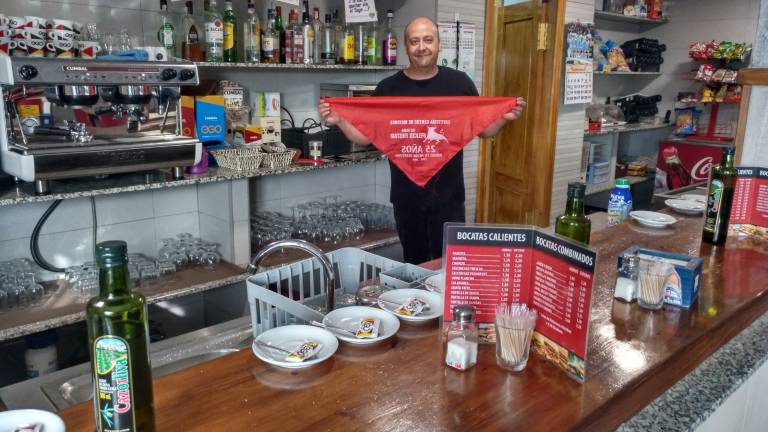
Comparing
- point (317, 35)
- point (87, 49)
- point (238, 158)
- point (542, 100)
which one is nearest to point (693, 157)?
point (542, 100)

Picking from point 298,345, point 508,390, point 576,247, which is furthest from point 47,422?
point 576,247

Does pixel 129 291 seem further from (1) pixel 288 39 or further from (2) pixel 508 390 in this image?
(1) pixel 288 39

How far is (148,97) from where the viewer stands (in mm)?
2514

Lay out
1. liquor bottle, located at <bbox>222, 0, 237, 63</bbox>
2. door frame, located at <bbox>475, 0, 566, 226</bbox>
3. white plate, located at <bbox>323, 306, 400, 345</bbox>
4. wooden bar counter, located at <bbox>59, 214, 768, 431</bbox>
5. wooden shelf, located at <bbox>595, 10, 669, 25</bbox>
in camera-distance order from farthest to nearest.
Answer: wooden shelf, located at <bbox>595, 10, 669, 25</bbox> < door frame, located at <bbox>475, 0, 566, 226</bbox> < liquor bottle, located at <bbox>222, 0, 237, 63</bbox> < white plate, located at <bbox>323, 306, 400, 345</bbox> < wooden bar counter, located at <bbox>59, 214, 768, 431</bbox>

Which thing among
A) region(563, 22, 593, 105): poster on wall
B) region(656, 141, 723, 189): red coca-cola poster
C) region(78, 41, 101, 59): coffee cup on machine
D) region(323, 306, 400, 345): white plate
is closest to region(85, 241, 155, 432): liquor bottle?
region(323, 306, 400, 345): white plate

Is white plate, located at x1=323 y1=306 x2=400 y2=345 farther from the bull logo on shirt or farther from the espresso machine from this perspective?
the espresso machine

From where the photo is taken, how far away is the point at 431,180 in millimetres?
2943

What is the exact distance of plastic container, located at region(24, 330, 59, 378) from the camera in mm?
2635

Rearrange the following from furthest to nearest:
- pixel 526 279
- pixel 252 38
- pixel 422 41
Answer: pixel 252 38 < pixel 422 41 < pixel 526 279

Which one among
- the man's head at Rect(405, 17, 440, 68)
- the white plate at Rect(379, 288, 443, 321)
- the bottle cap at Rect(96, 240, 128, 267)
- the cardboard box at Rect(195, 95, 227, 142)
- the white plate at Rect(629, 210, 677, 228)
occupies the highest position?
the man's head at Rect(405, 17, 440, 68)

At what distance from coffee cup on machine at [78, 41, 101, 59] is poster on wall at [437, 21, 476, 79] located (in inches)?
77.8

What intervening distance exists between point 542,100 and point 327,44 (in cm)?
163

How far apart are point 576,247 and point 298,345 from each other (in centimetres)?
56

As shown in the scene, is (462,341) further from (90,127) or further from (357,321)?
(90,127)
